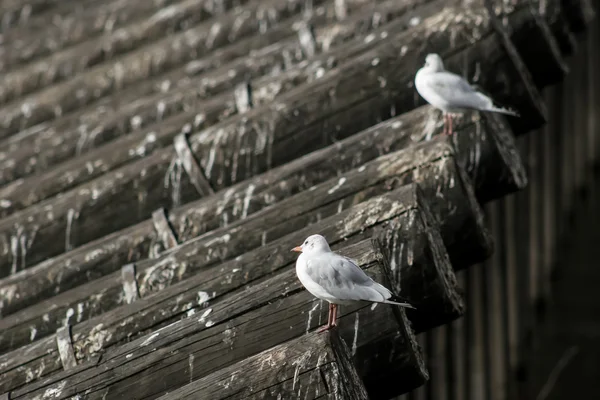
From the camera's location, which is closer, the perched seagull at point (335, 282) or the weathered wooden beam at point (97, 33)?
the perched seagull at point (335, 282)

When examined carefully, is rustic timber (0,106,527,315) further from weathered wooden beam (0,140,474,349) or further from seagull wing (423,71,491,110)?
weathered wooden beam (0,140,474,349)

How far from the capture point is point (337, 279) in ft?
11.1

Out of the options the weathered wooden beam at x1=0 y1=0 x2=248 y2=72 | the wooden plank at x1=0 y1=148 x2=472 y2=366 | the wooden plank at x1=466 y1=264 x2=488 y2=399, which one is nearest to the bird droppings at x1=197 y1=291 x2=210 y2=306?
the wooden plank at x1=0 y1=148 x2=472 y2=366

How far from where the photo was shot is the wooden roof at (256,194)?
11.7 ft

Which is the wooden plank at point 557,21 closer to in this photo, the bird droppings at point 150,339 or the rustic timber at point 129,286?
the rustic timber at point 129,286

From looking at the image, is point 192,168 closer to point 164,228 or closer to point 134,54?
point 164,228

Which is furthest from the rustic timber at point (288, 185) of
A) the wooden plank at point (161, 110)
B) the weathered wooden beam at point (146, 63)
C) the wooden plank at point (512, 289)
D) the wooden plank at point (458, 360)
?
the wooden plank at point (512, 289)

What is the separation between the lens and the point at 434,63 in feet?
15.5

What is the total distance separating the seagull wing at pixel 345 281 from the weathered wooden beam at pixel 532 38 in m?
2.06

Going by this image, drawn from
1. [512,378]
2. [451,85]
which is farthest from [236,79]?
[512,378]

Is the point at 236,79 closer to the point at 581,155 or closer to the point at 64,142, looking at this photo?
the point at 64,142

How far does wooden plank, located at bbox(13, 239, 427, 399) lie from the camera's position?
3.52m

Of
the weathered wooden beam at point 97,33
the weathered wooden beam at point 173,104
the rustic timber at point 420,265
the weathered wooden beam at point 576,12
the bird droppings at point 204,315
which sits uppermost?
the weathered wooden beam at point 97,33

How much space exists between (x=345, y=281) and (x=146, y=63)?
4.23 m
